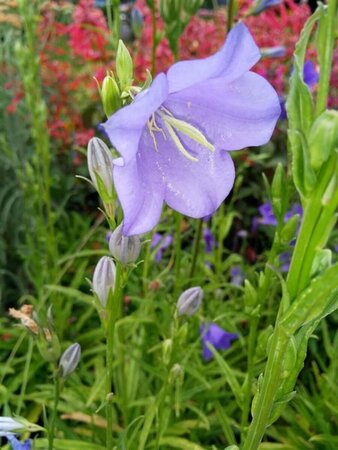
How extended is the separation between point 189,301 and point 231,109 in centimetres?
50

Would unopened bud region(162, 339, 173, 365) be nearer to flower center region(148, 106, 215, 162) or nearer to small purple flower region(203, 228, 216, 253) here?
flower center region(148, 106, 215, 162)

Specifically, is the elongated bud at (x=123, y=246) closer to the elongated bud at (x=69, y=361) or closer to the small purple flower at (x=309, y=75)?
the elongated bud at (x=69, y=361)

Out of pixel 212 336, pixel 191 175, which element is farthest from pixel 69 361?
pixel 212 336

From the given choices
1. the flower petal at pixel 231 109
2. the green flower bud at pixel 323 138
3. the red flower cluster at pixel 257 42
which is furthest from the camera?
the red flower cluster at pixel 257 42

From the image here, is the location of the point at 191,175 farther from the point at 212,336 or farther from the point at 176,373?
the point at 212,336

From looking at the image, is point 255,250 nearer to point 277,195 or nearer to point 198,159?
point 277,195

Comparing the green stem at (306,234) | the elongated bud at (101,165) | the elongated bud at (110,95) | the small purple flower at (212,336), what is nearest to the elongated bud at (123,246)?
the elongated bud at (101,165)

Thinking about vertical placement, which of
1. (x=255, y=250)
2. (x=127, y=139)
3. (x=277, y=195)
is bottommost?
(x=255, y=250)

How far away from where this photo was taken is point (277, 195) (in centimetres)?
112

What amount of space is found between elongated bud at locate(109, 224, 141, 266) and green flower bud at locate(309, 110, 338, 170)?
1.07 ft

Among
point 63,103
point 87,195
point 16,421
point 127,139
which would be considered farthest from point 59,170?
point 127,139

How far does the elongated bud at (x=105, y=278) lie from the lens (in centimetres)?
91

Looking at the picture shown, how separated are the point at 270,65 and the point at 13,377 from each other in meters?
1.89

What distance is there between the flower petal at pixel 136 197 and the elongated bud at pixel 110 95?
7 centimetres
